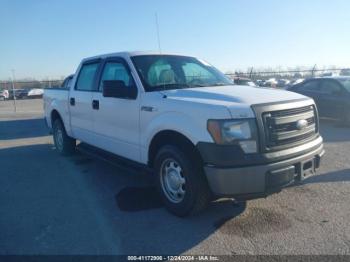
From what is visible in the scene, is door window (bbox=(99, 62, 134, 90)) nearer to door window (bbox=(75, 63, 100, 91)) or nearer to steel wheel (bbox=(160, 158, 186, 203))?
door window (bbox=(75, 63, 100, 91))

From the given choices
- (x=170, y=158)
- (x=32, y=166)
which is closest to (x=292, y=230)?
(x=170, y=158)

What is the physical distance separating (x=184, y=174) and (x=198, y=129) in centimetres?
58

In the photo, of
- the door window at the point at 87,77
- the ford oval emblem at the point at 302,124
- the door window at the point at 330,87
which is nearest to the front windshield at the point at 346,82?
the door window at the point at 330,87

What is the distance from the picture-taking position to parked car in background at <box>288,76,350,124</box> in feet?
32.4

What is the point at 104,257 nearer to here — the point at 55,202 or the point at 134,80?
the point at 55,202

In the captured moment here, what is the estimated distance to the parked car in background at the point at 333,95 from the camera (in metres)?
9.89

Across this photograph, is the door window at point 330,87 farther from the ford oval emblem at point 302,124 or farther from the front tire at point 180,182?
the front tire at point 180,182

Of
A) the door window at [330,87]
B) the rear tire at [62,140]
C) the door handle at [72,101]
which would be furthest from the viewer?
the door window at [330,87]

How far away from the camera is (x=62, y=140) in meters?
7.36

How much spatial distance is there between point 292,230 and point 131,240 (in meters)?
1.74

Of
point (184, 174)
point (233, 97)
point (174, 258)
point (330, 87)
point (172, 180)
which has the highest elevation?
point (233, 97)

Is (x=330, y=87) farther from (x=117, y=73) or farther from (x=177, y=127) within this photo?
(x=177, y=127)

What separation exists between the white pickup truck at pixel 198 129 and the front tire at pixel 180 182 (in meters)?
0.01

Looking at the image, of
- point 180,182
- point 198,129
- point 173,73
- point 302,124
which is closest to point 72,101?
point 173,73
